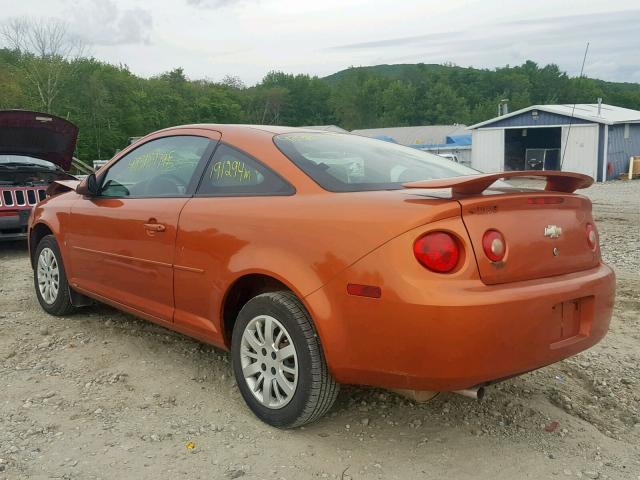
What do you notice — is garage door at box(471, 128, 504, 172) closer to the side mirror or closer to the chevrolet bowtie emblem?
the side mirror

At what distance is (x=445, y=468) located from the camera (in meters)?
2.74

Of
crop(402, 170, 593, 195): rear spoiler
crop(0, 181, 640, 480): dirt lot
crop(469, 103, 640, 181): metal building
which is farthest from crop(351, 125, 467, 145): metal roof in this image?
crop(402, 170, 593, 195): rear spoiler

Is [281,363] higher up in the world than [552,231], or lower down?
lower down

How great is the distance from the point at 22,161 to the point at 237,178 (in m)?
5.88

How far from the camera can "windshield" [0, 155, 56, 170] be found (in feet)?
25.7

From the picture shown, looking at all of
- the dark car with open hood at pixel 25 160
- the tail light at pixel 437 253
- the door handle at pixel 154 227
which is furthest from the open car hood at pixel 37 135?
the tail light at pixel 437 253

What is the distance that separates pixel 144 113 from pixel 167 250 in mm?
73674

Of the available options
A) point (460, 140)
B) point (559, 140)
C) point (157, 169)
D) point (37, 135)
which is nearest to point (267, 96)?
point (460, 140)

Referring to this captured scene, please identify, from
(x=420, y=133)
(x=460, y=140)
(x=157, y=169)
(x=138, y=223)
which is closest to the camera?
(x=138, y=223)

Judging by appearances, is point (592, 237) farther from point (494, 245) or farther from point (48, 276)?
point (48, 276)

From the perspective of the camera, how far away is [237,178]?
11.0ft

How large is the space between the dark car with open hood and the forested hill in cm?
4122

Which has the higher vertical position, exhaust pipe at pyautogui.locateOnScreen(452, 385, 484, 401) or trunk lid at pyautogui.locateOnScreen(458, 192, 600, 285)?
trunk lid at pyautogui.locateOnScreen(458, 192, 600, 285)

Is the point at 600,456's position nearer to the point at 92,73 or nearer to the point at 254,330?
the point at 254,330
